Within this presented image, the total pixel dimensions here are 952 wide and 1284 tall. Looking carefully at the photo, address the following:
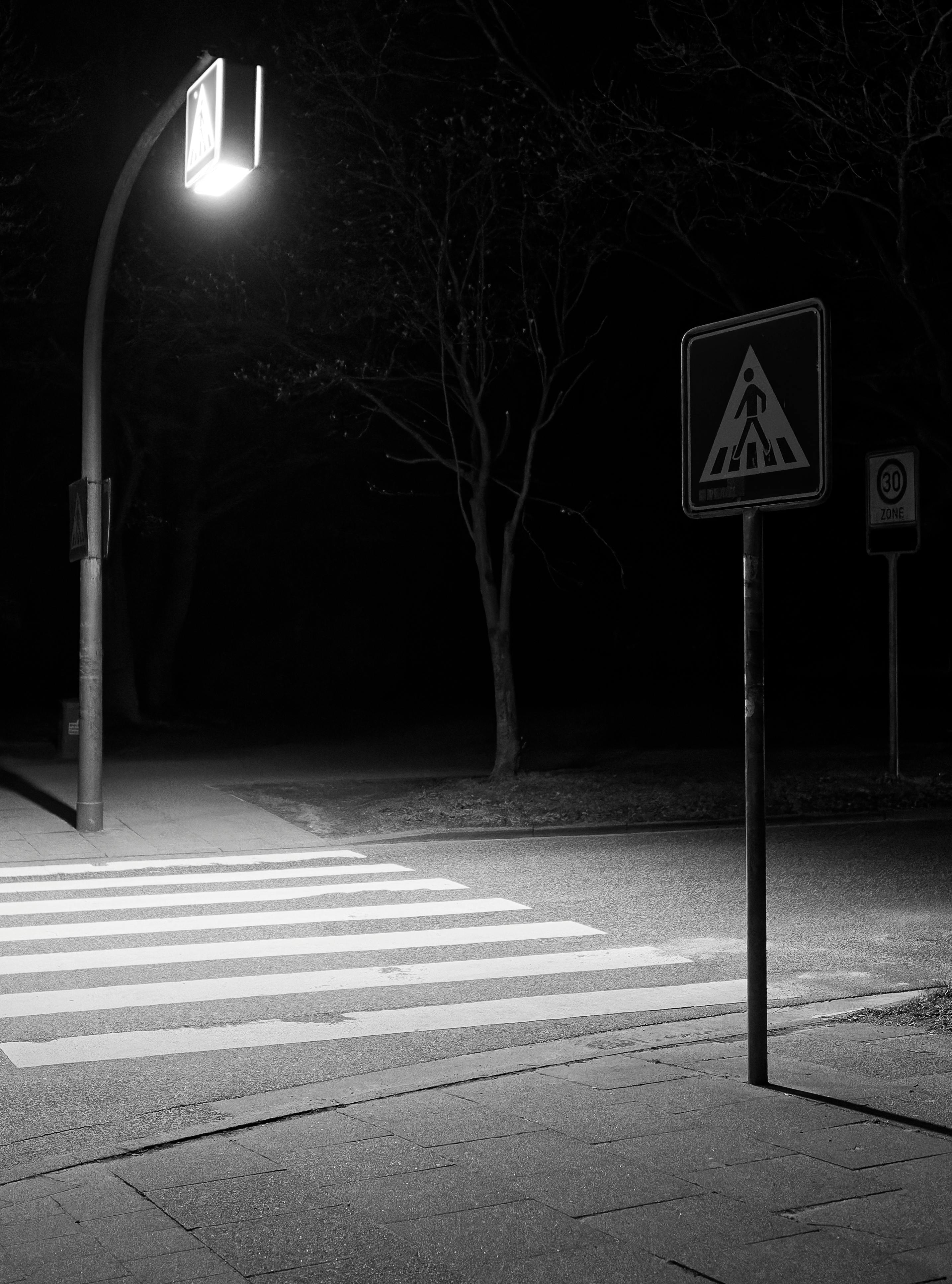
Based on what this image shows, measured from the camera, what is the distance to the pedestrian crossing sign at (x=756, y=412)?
5.73 metres

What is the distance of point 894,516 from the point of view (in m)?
18.1

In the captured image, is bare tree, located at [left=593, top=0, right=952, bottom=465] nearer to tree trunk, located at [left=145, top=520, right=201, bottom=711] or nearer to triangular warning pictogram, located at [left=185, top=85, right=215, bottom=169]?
triangular warning pictogram, located at [left=185, top=85, right=215, bottom=169]

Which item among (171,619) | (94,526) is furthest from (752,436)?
(171,619)

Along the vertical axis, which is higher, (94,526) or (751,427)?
(94,526)

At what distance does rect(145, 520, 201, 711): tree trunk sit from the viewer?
30.9 metres

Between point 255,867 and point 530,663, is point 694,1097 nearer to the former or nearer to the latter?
point 255,867

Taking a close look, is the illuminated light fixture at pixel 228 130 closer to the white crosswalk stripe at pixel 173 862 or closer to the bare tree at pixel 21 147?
the white crosswalk stripe at pixel 173 862

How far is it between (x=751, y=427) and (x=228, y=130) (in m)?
6.71

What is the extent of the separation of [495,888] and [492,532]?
25984 mm

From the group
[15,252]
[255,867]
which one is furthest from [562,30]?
[255,867]

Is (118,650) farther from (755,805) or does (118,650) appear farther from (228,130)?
(755,805)

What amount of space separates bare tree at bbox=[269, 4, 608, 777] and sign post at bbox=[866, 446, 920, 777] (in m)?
4.08

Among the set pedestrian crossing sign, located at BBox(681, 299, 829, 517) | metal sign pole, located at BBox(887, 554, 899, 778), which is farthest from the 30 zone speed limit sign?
pedestrian crossing sign, located at BBox(681, 299, 829, 517)

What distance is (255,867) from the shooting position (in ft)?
43.1
